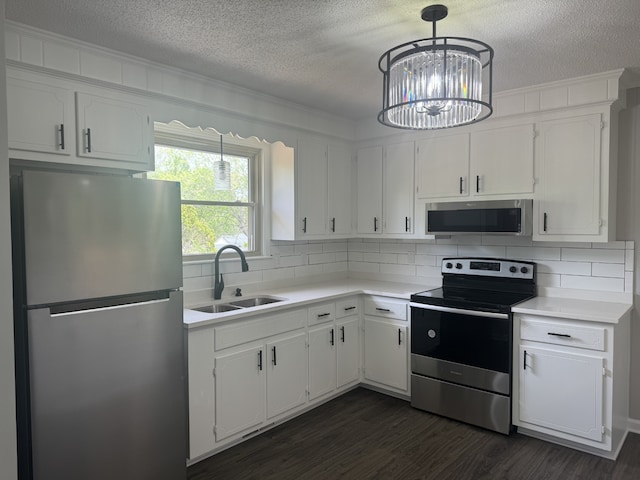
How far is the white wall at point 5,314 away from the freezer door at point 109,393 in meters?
0.43

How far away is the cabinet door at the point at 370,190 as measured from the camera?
13.3 ft

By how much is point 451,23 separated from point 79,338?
2296mm

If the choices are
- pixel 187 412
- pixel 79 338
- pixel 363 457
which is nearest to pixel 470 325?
pixel 363 457

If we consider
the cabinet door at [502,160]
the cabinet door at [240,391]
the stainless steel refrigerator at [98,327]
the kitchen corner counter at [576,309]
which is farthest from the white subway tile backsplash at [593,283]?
the stainless steel refrigerator at [98,327]

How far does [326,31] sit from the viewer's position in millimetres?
2211

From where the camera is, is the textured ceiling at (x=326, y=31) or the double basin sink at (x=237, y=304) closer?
the textured ceiling at (x=326, y=31)

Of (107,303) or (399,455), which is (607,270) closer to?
(399,455)

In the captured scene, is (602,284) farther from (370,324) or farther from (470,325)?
(370,324)

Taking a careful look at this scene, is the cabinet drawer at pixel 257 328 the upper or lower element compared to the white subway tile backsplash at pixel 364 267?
lower

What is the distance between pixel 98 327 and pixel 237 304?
53.1 inches

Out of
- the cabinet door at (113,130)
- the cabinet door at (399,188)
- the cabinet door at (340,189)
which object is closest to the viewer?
the cabinet door at (113,130)

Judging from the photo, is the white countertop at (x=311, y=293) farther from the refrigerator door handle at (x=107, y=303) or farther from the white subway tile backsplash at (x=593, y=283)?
the white subway tile backsplash at (x=593, y=283)

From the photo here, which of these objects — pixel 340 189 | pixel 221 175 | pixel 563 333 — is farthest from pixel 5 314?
pixel 340 189

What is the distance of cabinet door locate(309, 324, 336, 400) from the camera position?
334 cm
